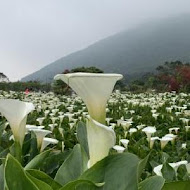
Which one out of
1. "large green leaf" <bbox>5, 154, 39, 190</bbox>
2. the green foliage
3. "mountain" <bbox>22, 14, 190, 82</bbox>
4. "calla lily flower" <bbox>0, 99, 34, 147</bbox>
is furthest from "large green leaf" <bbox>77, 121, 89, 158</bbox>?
"mountain" <bbox>22, 14, 190, 82</bbox>

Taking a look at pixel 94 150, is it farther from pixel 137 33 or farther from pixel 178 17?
pixel 178 17

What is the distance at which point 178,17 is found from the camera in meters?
178

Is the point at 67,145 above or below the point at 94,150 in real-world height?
below

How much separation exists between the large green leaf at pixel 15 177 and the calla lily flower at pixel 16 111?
1.42ft

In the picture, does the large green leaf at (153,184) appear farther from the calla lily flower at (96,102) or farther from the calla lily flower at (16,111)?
the calla lily flower at (16,111)

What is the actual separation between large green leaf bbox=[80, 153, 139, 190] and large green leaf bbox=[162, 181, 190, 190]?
13 cm

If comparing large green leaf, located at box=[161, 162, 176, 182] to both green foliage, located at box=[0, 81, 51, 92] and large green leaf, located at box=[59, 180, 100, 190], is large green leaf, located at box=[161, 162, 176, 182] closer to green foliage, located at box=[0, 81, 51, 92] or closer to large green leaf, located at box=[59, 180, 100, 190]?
large green leaf, located at box=[59, 180, 100, 190]

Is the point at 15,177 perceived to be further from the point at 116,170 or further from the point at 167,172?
the point at 167,172

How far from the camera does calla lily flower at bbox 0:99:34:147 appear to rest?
124 centimetres

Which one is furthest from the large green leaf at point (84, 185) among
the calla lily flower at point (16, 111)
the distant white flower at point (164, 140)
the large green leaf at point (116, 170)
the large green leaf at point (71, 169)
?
the distant white flower at point (164, 140)

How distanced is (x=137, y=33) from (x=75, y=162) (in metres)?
168

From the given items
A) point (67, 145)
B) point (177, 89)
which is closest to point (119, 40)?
point (177, 89)

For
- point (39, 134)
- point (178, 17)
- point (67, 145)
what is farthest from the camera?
point (178, 17)

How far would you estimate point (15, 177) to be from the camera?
82 centimetres
